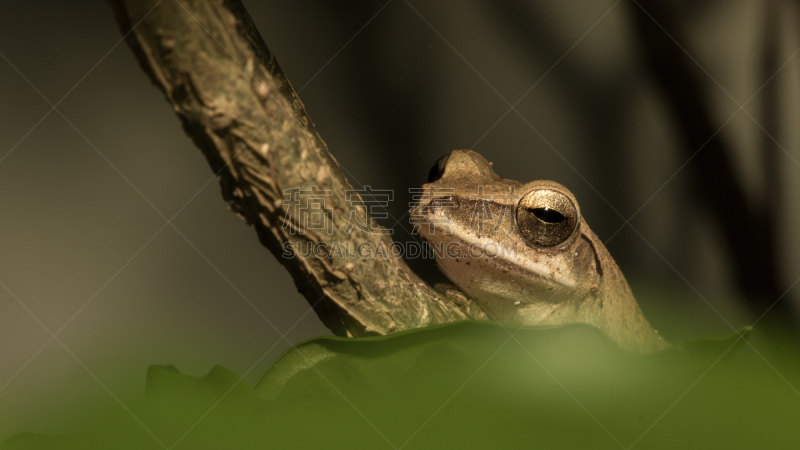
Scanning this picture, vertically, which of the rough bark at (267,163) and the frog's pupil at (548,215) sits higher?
the frog's pupil at (548,215)

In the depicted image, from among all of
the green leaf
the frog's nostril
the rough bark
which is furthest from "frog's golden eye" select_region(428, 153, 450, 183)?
the green leaf

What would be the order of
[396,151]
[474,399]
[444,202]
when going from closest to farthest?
[474,399] < [444,202] < [396,151]

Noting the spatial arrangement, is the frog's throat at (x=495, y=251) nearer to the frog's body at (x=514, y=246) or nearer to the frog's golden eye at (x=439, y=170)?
the frog's body at (x=514, y=246)

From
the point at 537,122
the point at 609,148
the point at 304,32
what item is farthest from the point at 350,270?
the point at 609,148

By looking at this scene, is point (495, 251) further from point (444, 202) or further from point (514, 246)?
point (444, 202)

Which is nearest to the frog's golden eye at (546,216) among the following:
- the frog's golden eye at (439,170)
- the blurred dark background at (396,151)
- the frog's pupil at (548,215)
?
the frog's pupil at (548,215)

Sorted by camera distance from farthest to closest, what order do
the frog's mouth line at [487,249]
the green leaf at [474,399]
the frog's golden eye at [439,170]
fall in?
the frog's golden eye at [439,170] < the frog's mouth line at [487,249] < the green leaf at [474,399]

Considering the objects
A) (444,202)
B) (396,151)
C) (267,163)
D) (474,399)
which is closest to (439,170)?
(444,202)

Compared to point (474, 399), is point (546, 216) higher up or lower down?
higher up
